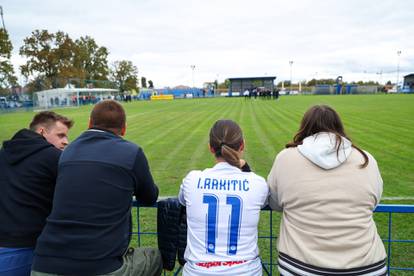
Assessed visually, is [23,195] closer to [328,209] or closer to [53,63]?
[328,209]

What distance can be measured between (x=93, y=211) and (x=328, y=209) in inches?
55.5

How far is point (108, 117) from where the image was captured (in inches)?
97.1

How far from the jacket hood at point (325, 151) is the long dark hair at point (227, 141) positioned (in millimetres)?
405

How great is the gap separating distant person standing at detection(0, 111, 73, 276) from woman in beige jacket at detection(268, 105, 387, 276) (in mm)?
1626

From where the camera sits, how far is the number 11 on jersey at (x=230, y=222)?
6.99 feet

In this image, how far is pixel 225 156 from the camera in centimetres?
223

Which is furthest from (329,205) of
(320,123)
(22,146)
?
(22,146)

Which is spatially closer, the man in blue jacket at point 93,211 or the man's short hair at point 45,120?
the man in blue jacket at point 93,211

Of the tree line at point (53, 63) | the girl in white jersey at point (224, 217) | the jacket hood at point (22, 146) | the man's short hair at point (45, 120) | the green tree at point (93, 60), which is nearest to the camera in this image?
the girl in white jersey at point (224, 217)

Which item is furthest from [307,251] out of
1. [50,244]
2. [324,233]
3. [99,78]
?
[99,78]

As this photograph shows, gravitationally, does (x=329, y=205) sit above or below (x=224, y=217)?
above

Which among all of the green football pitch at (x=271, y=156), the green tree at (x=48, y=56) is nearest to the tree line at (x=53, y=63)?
the green tree at (x=48, y=56)

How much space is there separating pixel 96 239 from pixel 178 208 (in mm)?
640

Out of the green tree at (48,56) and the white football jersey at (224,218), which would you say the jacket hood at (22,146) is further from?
the green tree at (48,56)
